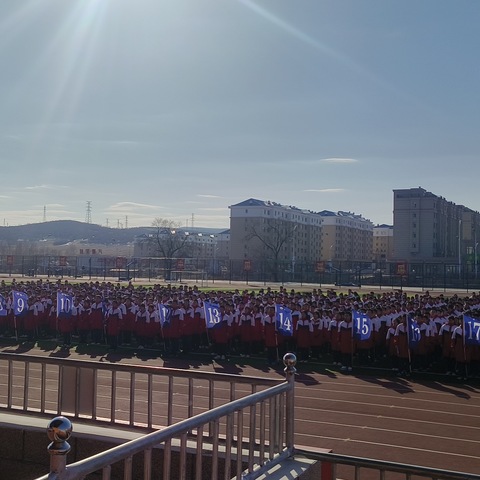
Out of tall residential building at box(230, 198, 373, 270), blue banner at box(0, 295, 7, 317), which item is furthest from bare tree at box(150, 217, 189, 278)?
blue banner at box(0, 295, 7, 317)

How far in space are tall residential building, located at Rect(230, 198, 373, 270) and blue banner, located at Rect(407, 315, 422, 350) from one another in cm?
7595

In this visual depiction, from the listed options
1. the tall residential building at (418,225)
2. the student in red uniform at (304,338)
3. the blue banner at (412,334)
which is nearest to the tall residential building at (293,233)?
the tall residential building at (418,225)

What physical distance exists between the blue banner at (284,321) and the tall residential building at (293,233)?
7491 cm

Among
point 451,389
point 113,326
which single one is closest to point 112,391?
point 451,389

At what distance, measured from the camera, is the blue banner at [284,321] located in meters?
17.5

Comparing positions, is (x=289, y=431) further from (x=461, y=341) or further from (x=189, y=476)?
(x=461, y=341)

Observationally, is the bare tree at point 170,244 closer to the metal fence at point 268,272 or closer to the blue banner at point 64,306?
the metal fence at point 268,272

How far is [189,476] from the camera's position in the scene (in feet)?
18.3

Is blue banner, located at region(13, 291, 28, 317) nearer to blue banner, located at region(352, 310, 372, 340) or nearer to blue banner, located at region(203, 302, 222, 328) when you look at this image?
blue banner, located at region(203, 302, 222, 328)

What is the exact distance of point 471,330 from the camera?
1565cm

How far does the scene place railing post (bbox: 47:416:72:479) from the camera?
2.79 m

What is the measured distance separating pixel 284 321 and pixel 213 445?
43.0 feet

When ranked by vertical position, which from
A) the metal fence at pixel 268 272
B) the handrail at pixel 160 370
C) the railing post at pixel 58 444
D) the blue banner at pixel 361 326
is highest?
the metal fence at pixel 268 272

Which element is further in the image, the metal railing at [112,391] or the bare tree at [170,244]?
the bare tree at [170,244]
